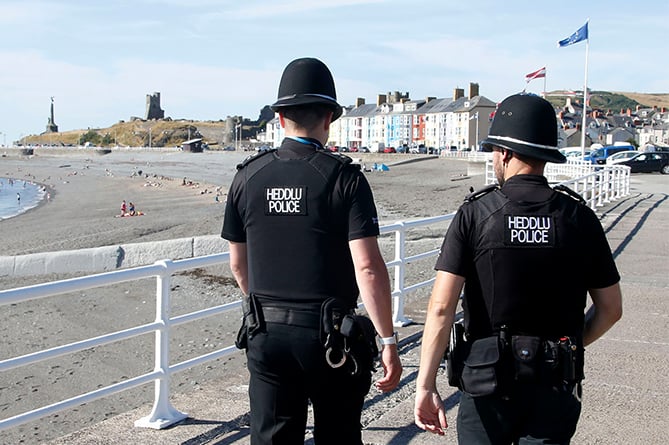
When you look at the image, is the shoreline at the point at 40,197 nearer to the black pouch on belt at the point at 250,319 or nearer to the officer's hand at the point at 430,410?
the black pouch on belt at the point at 250,319

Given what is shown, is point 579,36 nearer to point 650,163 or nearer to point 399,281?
point 650,163

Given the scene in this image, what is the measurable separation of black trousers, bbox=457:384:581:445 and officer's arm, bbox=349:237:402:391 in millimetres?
424

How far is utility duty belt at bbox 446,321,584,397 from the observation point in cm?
279

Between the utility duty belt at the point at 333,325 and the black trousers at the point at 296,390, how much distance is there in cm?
3

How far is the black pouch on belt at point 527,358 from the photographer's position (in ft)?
9.12

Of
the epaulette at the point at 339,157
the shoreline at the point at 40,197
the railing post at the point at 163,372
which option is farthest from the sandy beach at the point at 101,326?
the shoreline at the point at 40,197

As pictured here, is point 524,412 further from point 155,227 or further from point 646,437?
point 155,227

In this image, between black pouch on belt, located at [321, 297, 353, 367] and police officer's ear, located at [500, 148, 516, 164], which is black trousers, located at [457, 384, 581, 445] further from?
police officer's ear, located at [500, 148, 516, 164]

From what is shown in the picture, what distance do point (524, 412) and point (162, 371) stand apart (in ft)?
9.72

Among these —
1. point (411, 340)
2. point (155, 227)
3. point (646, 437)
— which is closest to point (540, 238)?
point (646, 437)

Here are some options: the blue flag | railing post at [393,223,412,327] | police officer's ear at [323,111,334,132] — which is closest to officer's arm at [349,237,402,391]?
police officer's ear at [323,111,334,132]

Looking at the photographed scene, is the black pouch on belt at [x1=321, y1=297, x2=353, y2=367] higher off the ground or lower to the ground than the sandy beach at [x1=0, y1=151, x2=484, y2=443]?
higher

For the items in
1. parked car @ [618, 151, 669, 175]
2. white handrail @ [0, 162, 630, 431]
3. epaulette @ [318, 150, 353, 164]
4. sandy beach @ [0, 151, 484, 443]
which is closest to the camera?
epaulette @ [318, 150, 353, 164]

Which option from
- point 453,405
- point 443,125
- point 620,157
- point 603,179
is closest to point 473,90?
point 443,125
